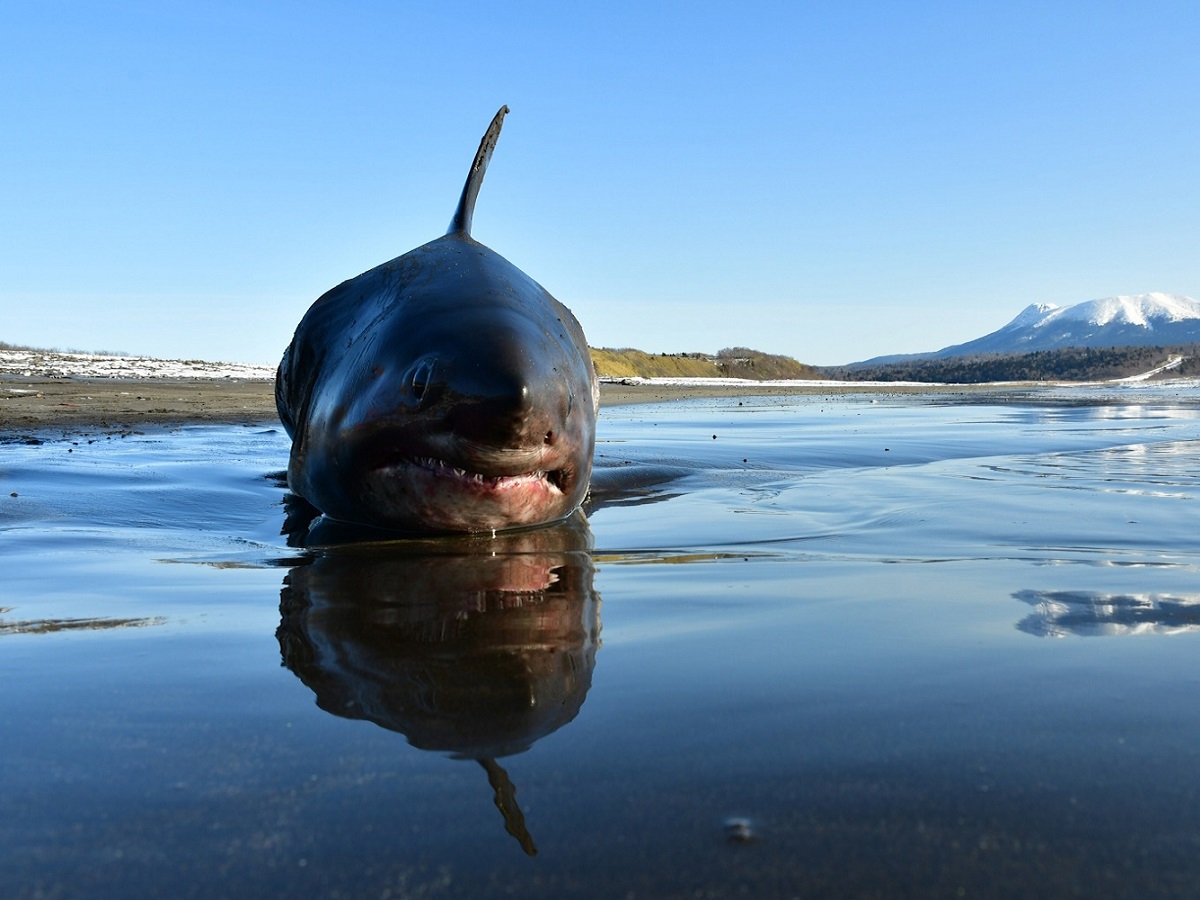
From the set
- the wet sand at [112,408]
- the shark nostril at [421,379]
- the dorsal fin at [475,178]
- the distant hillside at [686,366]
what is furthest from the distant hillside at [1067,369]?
the shark nostril at [421,379]

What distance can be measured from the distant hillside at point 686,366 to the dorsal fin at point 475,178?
48579 mm

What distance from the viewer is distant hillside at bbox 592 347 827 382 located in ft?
207

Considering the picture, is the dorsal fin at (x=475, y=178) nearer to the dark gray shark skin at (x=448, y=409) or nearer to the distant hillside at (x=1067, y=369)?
the dark gray shark skin at (x=448, y=409)

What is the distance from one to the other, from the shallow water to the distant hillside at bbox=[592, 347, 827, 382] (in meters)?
53.2

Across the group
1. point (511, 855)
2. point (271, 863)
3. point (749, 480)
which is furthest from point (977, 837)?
point (749, 480)

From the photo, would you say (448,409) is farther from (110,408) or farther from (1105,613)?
(110,408)

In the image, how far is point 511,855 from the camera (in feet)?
4.33

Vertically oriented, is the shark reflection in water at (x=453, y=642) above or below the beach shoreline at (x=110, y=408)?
below

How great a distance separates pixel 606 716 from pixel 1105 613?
1.56 metres

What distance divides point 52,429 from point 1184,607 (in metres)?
11.8

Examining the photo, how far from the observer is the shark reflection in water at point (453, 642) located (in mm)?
1826

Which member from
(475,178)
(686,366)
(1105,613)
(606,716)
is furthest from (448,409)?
(686,366)

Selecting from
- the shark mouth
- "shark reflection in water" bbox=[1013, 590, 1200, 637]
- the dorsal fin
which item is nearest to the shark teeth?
the shark mouth

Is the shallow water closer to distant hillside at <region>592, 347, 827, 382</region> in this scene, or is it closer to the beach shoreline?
the beach shoreline
